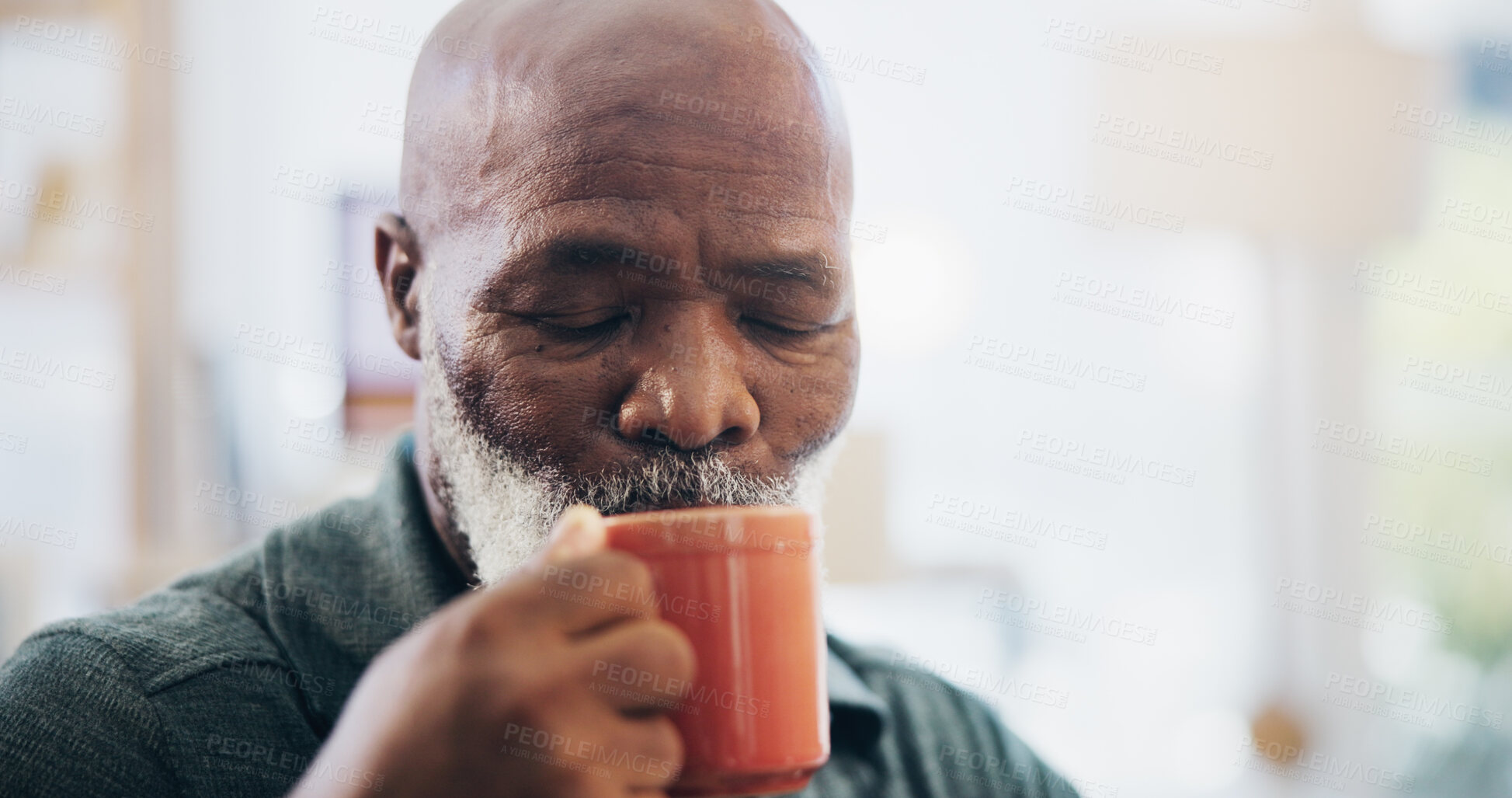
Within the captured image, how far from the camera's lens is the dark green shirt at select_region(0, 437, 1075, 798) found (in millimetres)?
822

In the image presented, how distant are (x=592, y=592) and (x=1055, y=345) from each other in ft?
7.68

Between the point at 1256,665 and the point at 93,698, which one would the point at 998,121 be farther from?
the point at 93,698

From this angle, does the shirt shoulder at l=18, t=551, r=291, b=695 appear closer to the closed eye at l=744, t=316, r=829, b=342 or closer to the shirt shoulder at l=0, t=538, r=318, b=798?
the shirt shoulder at l=0, t=538, r=318, b=798

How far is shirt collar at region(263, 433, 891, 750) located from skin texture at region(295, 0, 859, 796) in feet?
0.22

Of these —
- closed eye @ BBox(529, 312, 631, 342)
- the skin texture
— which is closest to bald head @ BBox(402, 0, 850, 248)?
the skin texture

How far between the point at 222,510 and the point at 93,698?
204 centimetres

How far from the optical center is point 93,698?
83cm

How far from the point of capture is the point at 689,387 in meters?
0.82

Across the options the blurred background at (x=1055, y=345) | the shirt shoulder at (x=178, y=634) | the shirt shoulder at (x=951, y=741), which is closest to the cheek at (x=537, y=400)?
the shirt shoulder at (x=178, y=634)

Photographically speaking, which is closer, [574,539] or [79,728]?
[574,539]

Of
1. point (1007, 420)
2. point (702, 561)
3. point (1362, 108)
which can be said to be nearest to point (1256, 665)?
point (1007, 420)

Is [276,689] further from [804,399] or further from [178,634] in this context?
[804,399]

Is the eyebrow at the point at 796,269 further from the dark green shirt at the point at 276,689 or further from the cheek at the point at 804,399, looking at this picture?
the dark green shirt at the point at 276,689

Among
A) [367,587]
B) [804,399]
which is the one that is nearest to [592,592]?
[804,399]
